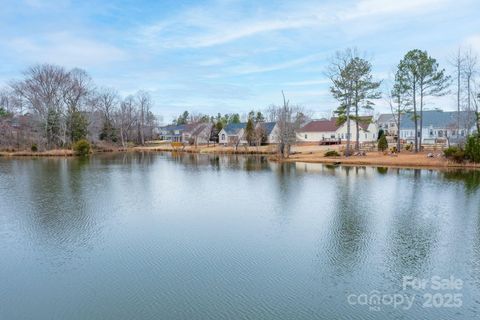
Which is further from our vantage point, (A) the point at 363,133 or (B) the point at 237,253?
(A) the point at 363,133

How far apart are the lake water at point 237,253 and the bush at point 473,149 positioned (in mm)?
11729

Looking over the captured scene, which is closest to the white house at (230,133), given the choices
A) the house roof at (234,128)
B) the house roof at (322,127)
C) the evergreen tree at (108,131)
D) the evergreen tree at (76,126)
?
the house roof at (234,128)

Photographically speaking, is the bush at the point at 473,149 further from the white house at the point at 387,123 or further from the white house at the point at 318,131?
the white house at the point at 387,123

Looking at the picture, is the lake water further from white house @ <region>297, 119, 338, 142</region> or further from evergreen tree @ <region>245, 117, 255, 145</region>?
white house @ <region>297, 119, 338, 142</region>

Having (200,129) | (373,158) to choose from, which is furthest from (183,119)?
(373,158)

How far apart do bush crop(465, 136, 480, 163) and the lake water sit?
11.7m

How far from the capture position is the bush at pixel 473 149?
102 feet

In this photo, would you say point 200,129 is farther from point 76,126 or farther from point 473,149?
point 473,149

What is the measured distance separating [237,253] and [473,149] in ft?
90.9

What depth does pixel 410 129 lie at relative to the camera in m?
59.3

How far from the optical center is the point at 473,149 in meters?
31.4

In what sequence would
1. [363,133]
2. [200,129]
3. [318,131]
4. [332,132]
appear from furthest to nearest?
1. [200,129]
2. [318,131]
3. [363,133]
4. [332,132]

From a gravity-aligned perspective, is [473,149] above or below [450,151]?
above

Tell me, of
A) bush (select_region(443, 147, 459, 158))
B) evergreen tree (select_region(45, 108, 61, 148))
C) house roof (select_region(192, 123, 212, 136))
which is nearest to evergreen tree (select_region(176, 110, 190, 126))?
house roof (select_region(192, 123, 212, 136))
